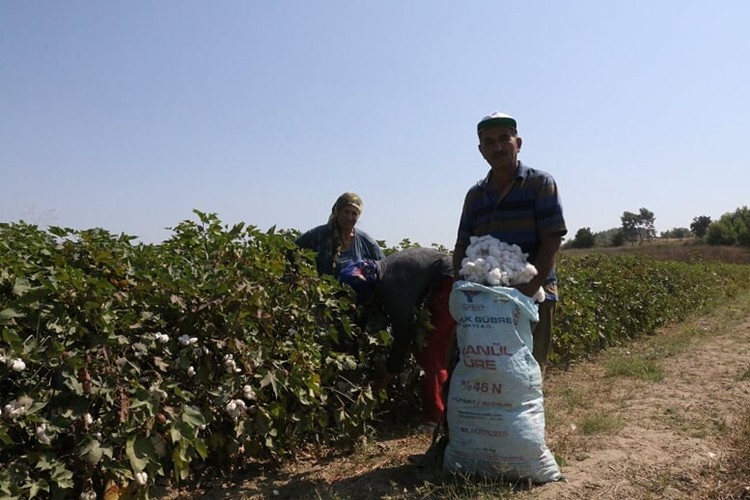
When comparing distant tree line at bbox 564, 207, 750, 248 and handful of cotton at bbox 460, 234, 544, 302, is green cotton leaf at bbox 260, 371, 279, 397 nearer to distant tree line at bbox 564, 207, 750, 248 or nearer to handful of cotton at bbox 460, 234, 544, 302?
handful of cotton at bbox 460, 234, 544, 302

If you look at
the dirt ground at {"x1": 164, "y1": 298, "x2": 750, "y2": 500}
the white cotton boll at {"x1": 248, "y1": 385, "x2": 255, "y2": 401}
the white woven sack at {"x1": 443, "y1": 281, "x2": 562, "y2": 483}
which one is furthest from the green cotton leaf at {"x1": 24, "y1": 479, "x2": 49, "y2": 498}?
the white woven sack at {"x1": 443, "y1": 281, "x2": 562, "y2": 483}

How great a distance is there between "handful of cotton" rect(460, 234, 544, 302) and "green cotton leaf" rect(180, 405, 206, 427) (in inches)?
55.9

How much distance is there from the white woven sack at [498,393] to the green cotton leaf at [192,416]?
1.21 m

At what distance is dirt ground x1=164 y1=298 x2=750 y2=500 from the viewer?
2.92 m

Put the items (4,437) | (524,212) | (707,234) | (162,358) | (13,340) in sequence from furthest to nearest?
(707,234) < (524,212) < (162,358) < (13,340) < (4,437)

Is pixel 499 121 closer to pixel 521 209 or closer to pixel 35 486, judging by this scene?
pixel 521 209

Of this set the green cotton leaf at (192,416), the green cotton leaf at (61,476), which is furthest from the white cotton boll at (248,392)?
the green cotton leaf at (61,476)

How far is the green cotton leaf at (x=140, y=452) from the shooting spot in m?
2.38

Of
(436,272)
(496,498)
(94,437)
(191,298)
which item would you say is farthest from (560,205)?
(94,437)

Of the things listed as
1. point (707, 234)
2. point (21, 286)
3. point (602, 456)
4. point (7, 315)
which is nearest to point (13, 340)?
point (7, 315)

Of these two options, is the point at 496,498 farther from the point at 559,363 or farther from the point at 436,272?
the point at 559,363

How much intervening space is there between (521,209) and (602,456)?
4.91 ft

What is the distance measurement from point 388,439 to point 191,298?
171 centimetres

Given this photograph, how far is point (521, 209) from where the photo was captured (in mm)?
3066
